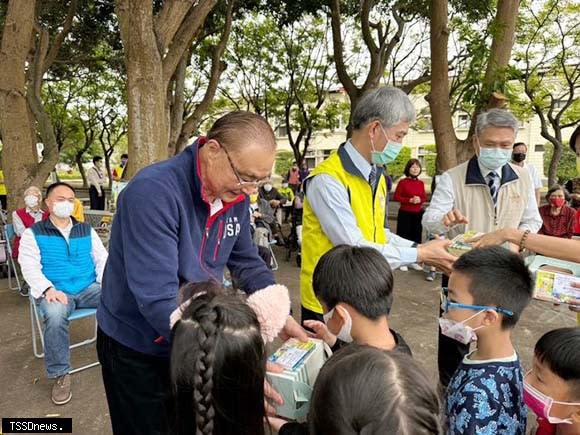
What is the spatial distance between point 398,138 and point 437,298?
350cm

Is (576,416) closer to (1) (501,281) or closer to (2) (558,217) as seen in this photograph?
(1) (501,281)

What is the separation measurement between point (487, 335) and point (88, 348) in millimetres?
3221

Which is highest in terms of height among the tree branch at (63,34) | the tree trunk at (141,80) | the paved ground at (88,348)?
the tree branch at (63,34)

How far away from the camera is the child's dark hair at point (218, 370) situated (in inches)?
38.9

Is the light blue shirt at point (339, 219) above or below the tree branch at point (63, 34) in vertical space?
below

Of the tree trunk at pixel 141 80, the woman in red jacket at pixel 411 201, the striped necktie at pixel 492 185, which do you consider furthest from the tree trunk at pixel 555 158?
the tree trunk at pixel 141 80

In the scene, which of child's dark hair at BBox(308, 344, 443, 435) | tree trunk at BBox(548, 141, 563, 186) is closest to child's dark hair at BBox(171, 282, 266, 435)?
child's dark hair at BBox(308, 344, 443, 435)

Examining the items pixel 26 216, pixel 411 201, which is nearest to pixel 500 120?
pixel 411 201

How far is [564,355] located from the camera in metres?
1.33

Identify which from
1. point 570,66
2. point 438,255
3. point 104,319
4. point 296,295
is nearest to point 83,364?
point 104,319

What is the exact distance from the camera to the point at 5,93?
5039mm

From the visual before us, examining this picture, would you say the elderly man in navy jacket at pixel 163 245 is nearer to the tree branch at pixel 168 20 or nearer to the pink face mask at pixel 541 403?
the pink face mask at pixel 541 403

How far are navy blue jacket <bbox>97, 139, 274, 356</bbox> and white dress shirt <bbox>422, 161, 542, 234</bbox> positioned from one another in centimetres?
129

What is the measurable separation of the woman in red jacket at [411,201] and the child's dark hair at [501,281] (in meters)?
5.02
